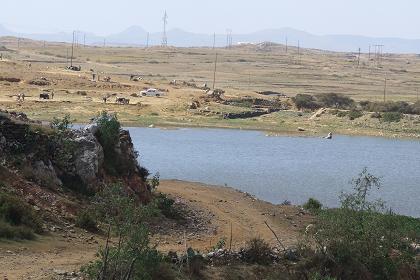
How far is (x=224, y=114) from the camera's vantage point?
73.7 m

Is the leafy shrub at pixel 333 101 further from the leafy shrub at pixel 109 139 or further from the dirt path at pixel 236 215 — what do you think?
the leafy shrub at pixel 109 139

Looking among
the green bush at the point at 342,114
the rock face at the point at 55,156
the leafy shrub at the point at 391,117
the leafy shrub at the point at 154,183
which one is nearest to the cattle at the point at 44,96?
the green bush at the point at 342,114

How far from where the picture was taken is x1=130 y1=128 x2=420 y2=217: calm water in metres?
36.9

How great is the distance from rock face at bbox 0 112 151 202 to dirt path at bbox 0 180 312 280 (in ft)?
9.24

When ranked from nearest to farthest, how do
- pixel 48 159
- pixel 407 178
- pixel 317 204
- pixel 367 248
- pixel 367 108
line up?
pixel 367 248, pixel 48 159, pixel 317 204, pixel 407 178, pixel 367 108

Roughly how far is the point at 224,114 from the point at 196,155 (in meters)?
25.4

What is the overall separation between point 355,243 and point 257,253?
2.51 meters

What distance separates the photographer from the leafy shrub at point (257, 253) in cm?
1841

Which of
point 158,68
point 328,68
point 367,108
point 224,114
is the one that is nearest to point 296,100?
point 367,108

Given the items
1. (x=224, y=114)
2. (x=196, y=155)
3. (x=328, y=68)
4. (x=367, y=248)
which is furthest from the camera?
(x=328, y=68)

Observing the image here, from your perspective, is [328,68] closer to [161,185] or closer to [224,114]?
[224,114]

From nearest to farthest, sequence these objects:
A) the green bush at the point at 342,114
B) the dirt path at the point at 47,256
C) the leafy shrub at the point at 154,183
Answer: the dirt path at the point at 47,256 → the leafy shrub at the point at 154,183 → the green bush at the point at 342,114

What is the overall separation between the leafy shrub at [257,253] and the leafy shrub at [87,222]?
4195 millimetres

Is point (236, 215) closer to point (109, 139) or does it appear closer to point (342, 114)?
point (109, 139)
